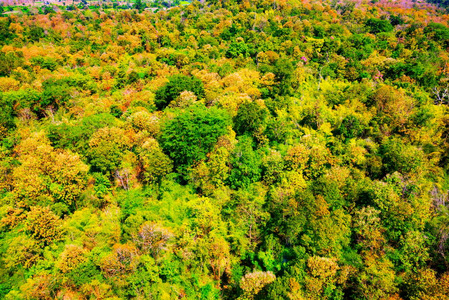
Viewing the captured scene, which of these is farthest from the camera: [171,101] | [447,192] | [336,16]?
[336,16]

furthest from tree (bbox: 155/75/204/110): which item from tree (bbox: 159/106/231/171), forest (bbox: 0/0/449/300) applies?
tree (bbox: 159/106/231/171)

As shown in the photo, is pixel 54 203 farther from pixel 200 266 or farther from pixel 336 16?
pixel 336 16

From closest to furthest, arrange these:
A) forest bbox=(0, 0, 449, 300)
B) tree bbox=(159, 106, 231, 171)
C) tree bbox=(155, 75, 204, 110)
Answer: forest bbox=(0, 0, 449, 300), tree bbox=(159, 106, 231, 171), tree bbox=(155, 75, 204, 110)

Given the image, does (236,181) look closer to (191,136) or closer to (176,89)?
(191,136)

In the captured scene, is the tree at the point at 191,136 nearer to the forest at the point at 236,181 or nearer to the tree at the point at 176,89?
the forest at the point at 236,181

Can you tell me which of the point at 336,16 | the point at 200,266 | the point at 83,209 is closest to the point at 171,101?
the point at 83,209

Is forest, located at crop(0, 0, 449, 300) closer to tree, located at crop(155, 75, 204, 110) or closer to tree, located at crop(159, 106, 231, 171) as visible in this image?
tree, located at crop(159, 106, 231, 171)

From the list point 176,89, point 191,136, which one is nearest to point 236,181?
point 191,136

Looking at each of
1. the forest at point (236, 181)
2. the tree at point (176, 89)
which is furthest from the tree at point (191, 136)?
the tree at point (176, 89)
